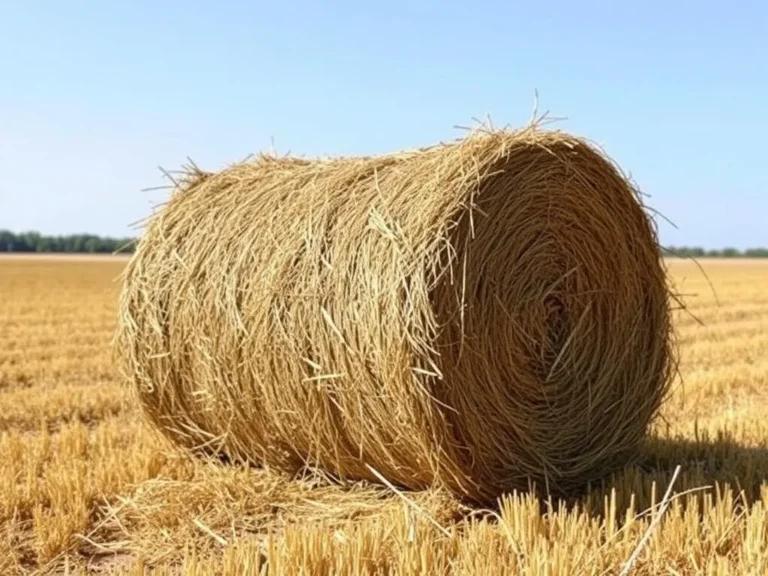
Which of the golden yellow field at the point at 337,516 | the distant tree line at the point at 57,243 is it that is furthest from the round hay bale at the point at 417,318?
the distant tree line at the point at 57,243

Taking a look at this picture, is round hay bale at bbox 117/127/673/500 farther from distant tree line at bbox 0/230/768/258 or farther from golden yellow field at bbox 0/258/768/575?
distant tree line at bbox 0/230/768/258

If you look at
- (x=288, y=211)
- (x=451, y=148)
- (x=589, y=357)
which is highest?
(x=451, y=148)

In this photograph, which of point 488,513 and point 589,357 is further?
point 589,357

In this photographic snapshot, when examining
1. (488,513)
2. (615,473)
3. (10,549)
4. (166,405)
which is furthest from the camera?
(166,405)

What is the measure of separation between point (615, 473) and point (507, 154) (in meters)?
1.75

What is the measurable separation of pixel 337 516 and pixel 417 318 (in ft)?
3.61

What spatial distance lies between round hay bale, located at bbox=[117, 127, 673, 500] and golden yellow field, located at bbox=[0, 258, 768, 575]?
0.77 feet

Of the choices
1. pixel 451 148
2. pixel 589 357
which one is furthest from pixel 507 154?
pixel 589 357

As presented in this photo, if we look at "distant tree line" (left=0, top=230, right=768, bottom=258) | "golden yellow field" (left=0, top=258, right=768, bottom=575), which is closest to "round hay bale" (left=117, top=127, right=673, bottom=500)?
"golden yellow field" (left=0, top=258, right=768, bottom=575)

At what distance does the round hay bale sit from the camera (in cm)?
398

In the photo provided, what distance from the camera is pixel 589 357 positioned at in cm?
473

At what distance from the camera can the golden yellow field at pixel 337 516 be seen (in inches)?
130

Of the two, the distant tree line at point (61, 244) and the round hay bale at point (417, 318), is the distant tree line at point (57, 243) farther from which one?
the round hay bale at point (417, 318)

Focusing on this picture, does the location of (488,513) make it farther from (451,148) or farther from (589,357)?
(451,148)
